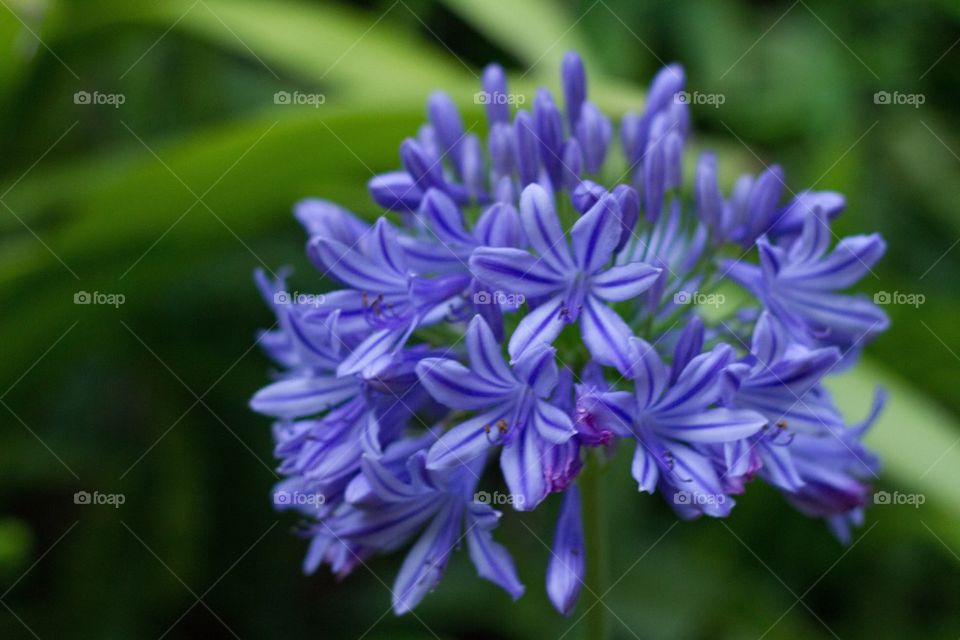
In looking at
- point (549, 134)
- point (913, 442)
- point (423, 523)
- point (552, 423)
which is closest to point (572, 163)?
point (549, 134)

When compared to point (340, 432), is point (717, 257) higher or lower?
higher

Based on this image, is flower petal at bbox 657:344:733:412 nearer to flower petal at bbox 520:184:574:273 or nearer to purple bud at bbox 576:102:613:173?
flower petal at bbox 520:184:574:273

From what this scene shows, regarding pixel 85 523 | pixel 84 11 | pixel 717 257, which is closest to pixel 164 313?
pixel 85 523

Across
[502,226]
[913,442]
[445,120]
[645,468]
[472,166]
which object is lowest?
[913,442]

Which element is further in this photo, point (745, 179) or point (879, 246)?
point (745, 179)

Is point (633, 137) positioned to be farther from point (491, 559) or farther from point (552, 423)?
point (491, 559)

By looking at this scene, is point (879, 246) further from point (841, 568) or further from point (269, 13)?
point (269, 13)
